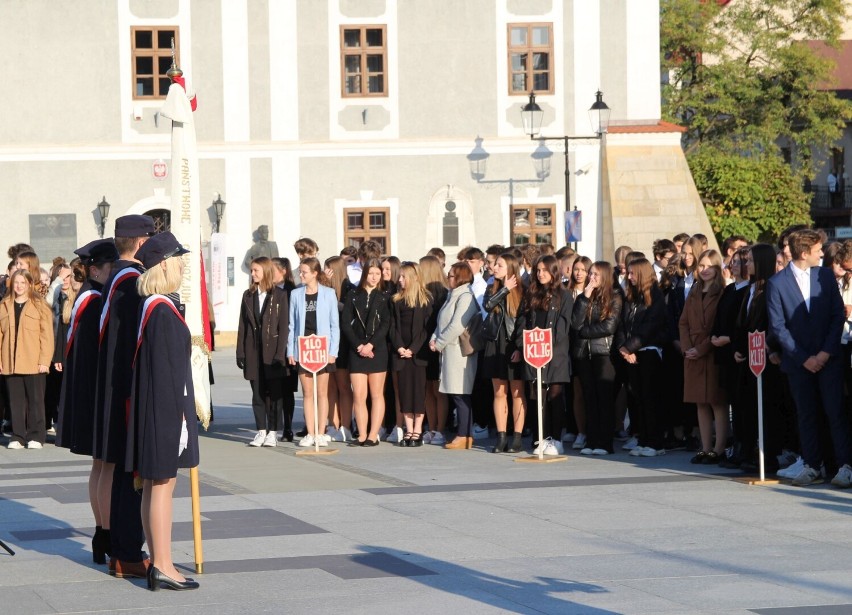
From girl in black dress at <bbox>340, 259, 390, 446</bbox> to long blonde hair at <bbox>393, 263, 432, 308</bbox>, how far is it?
0.21 meters

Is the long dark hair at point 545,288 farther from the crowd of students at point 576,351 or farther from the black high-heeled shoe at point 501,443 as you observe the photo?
the black high-heeled shoe at point 501,443

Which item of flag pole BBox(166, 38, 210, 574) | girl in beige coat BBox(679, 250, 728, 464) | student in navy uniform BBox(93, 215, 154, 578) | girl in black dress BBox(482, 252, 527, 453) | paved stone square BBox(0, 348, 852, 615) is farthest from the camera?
girl in black dress BBox(482, 252, 527, 453)

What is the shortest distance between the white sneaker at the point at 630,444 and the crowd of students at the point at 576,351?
0.03 m

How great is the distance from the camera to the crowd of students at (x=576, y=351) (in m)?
12.3

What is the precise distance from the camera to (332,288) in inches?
635

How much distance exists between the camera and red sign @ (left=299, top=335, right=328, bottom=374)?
49.9 feet

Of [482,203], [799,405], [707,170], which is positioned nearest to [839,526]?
[799,405]

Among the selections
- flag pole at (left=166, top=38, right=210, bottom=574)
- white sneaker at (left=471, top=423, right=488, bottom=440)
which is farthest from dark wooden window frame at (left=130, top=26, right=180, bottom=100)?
flag pole at (left=166, top=38, right=210, bottom=574)

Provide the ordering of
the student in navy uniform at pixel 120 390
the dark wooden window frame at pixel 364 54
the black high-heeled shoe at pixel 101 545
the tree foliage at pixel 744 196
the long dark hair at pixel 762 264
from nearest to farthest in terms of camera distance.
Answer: the student in navy uniform at pixel 120 390, the black high-heeled shoe at pixel 101 545, the long dark hair at pixel 762 264, the dark wooden window frame at pixel 364 54, the tree foliage at pixel 744 196

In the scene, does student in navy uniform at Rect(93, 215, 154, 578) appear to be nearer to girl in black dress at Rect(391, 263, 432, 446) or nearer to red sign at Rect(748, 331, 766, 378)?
red sign at Rect(748, 331, 766, 378)

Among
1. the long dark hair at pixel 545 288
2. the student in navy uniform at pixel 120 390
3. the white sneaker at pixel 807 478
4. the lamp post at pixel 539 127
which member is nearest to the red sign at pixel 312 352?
the long dark hair at pixel 545 288

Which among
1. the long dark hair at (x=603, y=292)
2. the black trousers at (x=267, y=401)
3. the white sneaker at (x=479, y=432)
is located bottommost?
the white sneaker at (x=479, y=432)

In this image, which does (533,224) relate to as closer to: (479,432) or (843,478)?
(479,432)

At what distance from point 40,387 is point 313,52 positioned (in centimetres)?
1924
